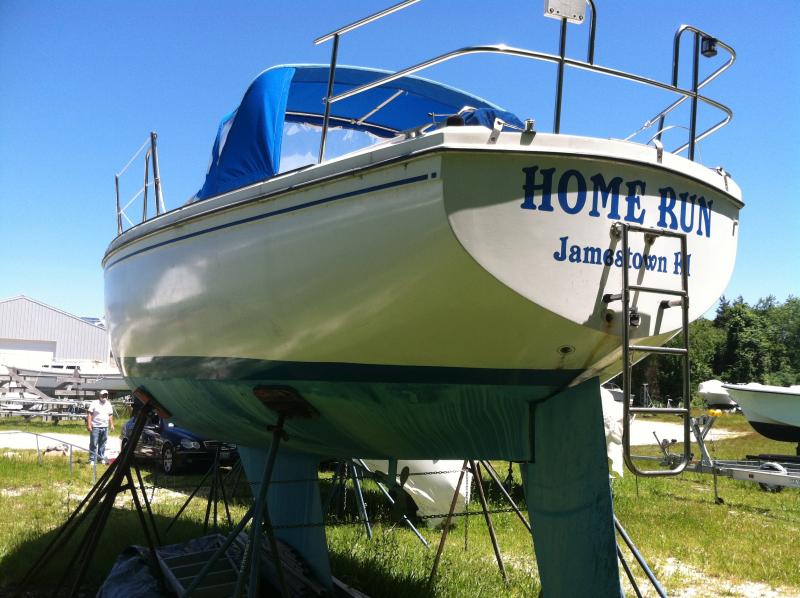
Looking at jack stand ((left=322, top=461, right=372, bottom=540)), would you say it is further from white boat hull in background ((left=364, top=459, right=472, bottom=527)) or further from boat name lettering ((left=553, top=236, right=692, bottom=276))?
boat name lettering ((left=553, top=236, right=692, bottom=276))

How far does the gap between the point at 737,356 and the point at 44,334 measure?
4194 cm

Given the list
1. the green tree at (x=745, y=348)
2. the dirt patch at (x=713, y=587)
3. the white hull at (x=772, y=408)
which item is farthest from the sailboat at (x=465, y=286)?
the green tree at (x=745, y=348)

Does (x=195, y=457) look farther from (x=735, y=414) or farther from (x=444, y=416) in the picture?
(x=735, y=414)

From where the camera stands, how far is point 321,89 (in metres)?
5.24

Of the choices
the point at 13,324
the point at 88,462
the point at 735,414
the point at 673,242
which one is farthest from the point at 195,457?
the point at 13,324

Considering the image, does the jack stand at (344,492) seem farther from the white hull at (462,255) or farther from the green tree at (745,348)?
the green tree at (745,348)

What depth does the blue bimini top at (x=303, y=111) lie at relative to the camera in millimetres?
3938

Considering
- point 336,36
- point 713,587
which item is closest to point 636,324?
point 336,36

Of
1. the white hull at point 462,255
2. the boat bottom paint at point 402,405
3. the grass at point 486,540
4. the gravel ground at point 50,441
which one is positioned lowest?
the gravel ground at point 50,441

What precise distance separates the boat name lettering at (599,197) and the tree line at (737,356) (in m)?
37.7

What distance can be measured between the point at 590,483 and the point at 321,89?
3.52m

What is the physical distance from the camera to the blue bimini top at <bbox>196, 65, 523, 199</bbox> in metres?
3.94

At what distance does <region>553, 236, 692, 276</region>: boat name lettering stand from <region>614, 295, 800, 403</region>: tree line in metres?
37.6

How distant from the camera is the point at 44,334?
42.3m
